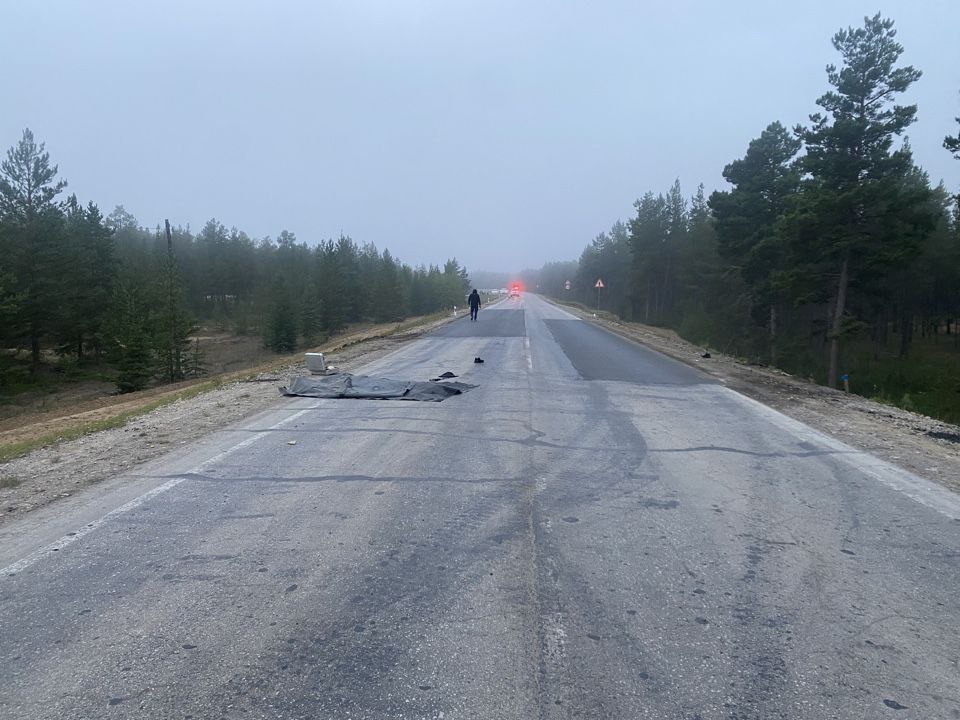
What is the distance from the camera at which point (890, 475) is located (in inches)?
272

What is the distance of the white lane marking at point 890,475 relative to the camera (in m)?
5.94

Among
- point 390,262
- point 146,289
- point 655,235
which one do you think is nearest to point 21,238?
point 146,289

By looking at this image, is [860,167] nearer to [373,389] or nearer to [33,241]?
[373,389]

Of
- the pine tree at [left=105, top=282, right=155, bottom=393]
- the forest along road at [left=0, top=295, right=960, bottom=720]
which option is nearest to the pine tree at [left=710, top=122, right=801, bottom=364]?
the pine tree at [left=105, top=282, right=155, bottom=393]

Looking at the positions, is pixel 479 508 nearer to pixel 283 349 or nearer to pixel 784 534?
pixel 784 534

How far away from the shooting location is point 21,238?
3372cm

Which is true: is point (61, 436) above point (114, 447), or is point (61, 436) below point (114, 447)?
Answer: below

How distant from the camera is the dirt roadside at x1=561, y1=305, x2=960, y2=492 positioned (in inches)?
299

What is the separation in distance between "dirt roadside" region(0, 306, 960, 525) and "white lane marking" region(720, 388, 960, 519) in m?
0.18

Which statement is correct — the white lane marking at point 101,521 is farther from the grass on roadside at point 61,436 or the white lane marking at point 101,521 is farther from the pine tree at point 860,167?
the pine tree at point 860,167

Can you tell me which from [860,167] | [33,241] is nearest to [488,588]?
[860,167]

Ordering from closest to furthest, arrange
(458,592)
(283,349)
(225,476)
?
(458,592)
(225,476)
(283,349)

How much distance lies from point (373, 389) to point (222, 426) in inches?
145

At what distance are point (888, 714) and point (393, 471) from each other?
15.5ft
